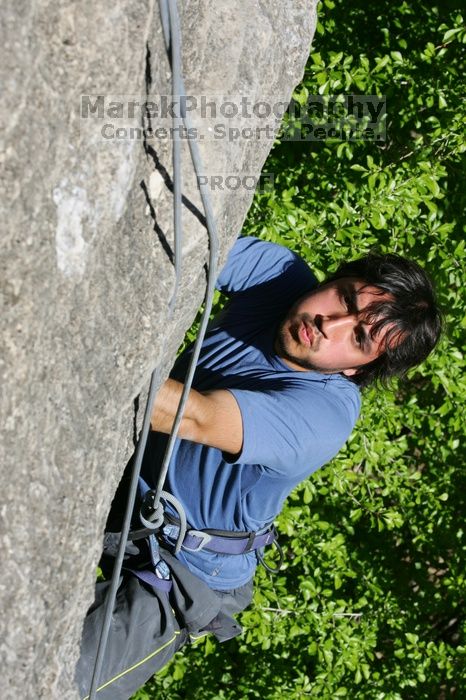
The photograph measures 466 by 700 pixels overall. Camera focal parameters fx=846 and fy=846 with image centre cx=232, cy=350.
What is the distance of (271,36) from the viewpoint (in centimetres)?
209

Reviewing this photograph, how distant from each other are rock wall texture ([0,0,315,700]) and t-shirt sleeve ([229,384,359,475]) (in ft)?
1.08

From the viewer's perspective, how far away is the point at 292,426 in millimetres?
2408

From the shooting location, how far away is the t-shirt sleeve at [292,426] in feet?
7.52

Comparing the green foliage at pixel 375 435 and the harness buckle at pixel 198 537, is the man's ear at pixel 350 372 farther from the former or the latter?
the green foliage at pixel 375 435

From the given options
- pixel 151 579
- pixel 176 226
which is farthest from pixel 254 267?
pixel 176 226

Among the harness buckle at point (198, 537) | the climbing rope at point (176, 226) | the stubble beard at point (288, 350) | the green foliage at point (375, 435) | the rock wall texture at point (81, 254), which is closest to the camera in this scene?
the rock wall texture at point (81, 254)

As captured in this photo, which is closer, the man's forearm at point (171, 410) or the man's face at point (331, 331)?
the man's forearm at point (171, 410)

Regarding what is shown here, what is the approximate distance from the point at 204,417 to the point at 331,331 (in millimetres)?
711

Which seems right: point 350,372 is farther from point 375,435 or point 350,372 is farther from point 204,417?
point 375,435

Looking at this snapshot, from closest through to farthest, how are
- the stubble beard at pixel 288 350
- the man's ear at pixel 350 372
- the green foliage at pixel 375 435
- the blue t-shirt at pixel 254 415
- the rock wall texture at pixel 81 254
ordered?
the rock wall texture at pixel 81 254 < the blue t-shirt at pixel 254 415 < the stubble beard at pixel 288 350 < the man's ear at pixel 350 372 < the green foliage at pixel 375 435

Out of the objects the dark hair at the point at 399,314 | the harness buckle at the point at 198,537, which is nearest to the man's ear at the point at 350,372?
the dark hair at the point at 399,314

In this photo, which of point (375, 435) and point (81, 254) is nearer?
point (81, 254)

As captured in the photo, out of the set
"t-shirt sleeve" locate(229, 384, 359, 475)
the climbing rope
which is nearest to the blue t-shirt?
"t-shirt sleeve" locate(229, 384, 359, 475)

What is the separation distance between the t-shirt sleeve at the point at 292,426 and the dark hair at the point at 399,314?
0.27 m
